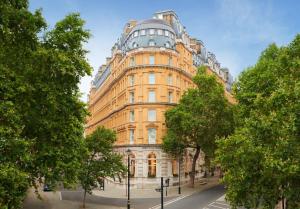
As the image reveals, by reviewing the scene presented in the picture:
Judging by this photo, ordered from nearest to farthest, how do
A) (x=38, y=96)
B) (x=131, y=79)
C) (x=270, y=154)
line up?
(x=270, y=154), (x=38, y=96), (x=131, y=79)

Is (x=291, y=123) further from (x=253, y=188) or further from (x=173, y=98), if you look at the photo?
(x=173, y=98)

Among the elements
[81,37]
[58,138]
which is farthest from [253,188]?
[81,37]

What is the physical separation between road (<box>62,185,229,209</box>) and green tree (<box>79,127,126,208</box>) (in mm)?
4204

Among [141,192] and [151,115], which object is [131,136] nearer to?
[151,115]

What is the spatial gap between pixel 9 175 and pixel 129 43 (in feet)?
163

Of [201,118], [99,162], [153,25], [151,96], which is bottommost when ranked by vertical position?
[99,162]

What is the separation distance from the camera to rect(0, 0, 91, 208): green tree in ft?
59.6

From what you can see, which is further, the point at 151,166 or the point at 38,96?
the point at 151,166

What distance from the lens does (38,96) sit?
20797 mm

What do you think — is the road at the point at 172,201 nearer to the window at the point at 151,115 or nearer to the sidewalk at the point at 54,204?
the sidewalk at the point at 54,204

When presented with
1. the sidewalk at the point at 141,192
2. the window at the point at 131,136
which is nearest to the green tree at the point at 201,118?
the sidewalk at the point at 141,192

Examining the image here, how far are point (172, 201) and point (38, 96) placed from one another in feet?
85.4

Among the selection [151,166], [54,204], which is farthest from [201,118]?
[54,204]

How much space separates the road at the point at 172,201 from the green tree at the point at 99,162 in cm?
420
